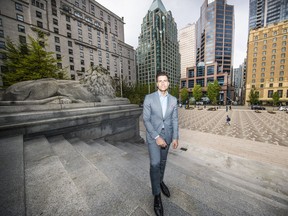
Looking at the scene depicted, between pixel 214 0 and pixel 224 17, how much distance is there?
1174 centimetres

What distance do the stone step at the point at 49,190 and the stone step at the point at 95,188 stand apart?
140 mm

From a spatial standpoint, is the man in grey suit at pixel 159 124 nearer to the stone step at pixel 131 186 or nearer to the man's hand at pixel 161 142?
the man's hand at pixel 161 142

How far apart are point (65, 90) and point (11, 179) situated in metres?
3.91

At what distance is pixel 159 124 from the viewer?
6.43ft

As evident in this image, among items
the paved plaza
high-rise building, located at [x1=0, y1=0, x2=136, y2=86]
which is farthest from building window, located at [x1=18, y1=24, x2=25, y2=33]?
the paved plaza

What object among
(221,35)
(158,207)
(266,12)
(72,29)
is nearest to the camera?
(158,207)

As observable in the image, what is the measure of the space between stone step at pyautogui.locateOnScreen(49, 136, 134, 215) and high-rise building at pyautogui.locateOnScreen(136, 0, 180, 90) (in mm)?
67767

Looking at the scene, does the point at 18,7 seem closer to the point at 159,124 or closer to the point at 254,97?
the point at 159,124

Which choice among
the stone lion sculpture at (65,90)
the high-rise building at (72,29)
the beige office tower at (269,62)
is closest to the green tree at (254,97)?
the beige office tower at (269,62)

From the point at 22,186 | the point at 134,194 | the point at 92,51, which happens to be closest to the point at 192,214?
the point at 134,194

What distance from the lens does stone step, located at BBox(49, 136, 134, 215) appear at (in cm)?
139

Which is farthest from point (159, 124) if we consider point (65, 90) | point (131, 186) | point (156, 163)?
point (65, 90)

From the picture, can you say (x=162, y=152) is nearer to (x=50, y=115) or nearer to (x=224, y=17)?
(x=50, y=115)

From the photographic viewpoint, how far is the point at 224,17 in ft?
216
